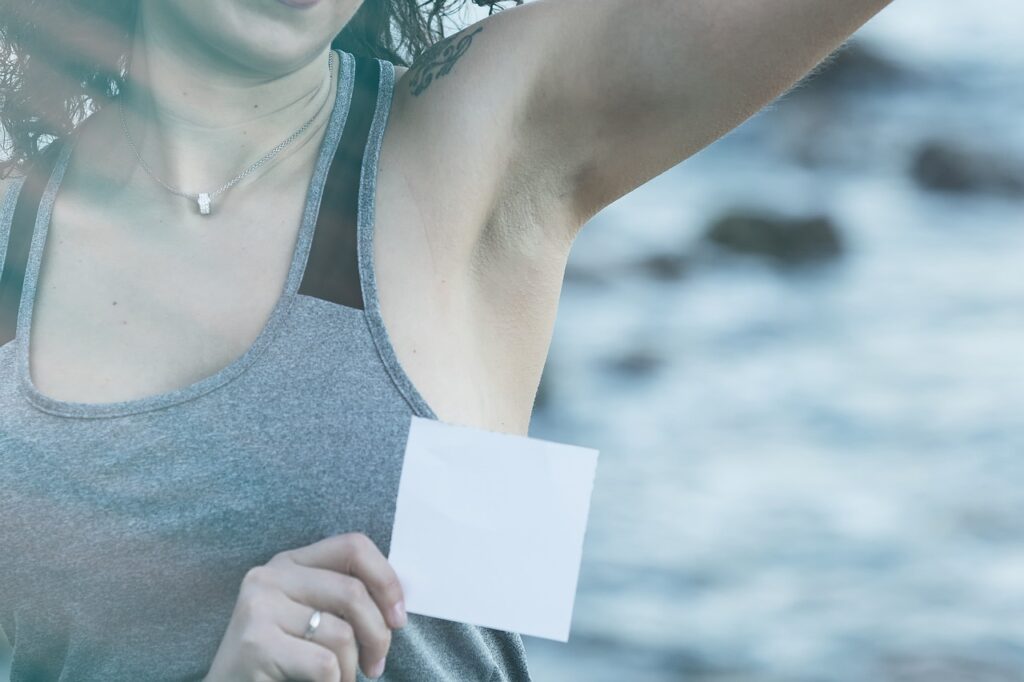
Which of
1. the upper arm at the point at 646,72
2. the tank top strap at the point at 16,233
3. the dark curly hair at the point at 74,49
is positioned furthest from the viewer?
the dark curly hair at the point at 74,49

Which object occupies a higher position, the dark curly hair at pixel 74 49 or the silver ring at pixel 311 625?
the dark curly hair at pixel 74 49

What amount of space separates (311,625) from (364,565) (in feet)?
0.18

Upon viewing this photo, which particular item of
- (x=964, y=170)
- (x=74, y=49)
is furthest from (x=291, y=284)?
(x=964, y=170)

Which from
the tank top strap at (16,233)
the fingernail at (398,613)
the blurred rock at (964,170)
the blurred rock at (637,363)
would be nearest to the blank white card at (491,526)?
the fingernail at (398,613)

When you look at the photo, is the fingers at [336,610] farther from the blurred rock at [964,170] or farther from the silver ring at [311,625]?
the blurred rock at [964,170]

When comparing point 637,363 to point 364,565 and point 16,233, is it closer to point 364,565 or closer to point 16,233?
point 16,233

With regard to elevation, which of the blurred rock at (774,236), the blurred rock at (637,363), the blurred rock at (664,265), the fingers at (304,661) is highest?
the blurred rock at (774,236)

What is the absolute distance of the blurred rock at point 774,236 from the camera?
3.85 meters

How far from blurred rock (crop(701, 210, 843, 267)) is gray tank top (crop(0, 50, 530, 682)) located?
2.84 meters

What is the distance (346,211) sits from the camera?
1.16 metres

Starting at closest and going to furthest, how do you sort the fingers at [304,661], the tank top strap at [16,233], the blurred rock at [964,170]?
the fingers at [304,661], the tank top strap at [16,233], the blurred rock at [964,170]

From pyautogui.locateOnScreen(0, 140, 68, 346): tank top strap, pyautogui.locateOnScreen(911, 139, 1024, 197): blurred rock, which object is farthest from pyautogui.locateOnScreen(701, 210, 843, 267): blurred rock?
pyautogui.locateOnScreen(0, 140, 68, 346): tank top strap

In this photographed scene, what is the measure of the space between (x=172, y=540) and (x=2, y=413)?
0.60 ft

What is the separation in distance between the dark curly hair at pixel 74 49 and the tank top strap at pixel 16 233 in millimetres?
110
